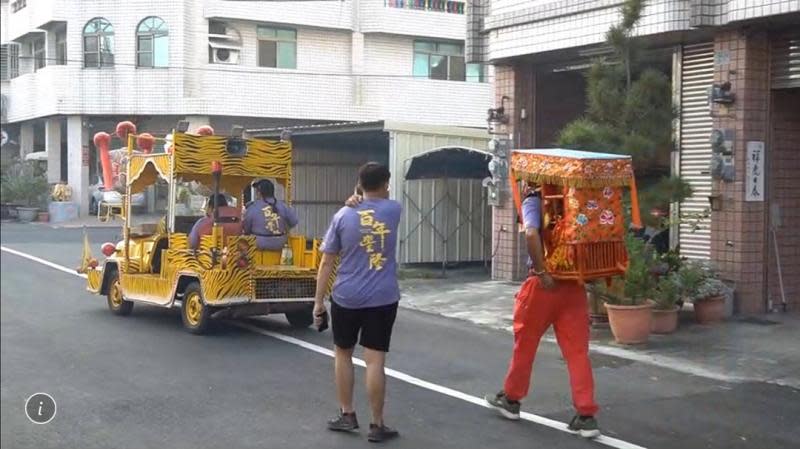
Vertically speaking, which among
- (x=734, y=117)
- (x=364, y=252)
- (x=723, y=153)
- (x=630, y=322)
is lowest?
(x=630, y=322)

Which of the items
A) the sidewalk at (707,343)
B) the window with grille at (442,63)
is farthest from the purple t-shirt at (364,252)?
the window with grille at (442,63)

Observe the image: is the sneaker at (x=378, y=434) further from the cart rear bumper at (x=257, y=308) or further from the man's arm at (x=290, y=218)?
the man's arm at (x=290, y=218)

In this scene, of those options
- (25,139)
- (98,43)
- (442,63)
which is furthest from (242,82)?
(25,139)

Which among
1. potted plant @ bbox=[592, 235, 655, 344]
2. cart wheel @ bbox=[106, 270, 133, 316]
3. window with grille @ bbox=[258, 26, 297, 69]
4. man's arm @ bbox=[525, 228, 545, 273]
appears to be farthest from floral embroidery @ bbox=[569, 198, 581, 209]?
cart wheel @ bbox=[106, 270, 133, 316]

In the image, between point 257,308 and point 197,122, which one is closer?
point 257,308

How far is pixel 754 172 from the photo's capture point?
38.8 feet

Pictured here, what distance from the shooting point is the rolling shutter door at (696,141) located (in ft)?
40.8

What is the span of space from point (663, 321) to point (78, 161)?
6.31m

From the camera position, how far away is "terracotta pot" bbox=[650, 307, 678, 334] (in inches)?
422

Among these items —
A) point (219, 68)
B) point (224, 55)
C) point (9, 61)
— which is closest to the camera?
point (9, 61)

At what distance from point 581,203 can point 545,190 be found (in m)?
0.28

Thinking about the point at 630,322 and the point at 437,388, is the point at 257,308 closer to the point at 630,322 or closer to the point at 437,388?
the point at 437,388

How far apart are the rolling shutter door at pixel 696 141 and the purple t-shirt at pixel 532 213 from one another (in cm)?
622

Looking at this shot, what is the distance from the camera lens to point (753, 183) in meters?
11.8
